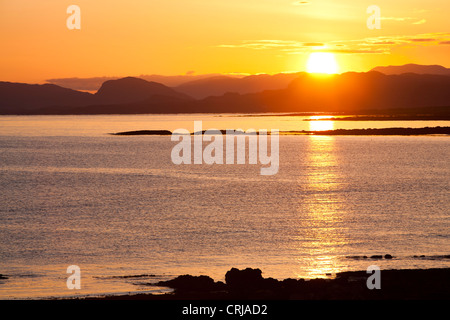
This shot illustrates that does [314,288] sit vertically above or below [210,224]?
above

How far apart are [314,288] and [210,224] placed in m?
19.8

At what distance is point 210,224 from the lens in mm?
39531

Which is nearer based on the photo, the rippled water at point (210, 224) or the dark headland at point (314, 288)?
the dark headland at point (314, 288)

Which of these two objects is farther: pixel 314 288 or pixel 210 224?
pixel 210 224

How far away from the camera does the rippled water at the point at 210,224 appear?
27.2 meters

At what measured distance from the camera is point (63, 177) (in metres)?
74.4

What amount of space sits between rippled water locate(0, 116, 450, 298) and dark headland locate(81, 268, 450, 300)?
84.9 inches

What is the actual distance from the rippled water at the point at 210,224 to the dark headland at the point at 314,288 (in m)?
2.16

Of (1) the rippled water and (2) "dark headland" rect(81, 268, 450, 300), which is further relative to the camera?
(1) the rippled water

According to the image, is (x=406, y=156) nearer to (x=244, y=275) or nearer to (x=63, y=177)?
(x=63, y=177)

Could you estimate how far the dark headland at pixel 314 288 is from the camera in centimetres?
1923

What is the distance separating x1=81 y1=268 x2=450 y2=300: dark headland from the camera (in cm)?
1923

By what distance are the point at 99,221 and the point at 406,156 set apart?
7251cm
